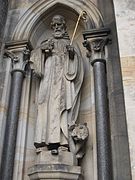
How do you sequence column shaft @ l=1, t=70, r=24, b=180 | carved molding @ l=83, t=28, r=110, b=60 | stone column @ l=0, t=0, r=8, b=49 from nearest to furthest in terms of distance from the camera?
1. column shaft @ l=1, t=70, r=24, b=180
2. carved molding @ l=83, t=28, r=110, b=60
3. stone column @ l=0, t=0, r=8, b=49

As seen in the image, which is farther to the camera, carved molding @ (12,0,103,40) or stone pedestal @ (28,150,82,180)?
carved molding @ (12,0,103,40)

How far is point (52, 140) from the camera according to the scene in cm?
345

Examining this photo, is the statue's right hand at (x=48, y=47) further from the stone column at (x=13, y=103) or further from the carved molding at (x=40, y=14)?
the carved molding at (x=40, y=14)

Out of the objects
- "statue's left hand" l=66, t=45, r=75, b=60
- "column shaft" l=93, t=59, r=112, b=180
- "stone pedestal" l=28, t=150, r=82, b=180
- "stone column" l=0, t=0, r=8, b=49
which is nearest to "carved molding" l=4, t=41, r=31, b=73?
"stone column" l=0, t=0, r=8, b=49

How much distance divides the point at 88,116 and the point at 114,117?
0.84 metres

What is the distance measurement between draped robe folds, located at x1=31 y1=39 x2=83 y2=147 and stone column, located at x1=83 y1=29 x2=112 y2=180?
312 mm

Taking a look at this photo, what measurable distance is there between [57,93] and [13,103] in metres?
0.64

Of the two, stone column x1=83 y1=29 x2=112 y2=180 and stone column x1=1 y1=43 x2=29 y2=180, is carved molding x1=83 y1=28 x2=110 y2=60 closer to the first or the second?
stone column x1=83 y1=29 x2=112 y2=180

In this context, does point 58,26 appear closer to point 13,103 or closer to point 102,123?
point 13,103

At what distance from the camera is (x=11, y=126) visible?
3.72 m

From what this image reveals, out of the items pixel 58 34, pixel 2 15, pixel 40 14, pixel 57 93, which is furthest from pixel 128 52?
pixel 2 15

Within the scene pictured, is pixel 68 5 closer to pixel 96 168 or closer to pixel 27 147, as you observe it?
pixel 27 147

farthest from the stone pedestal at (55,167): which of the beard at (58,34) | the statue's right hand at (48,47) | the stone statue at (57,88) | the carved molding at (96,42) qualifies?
the beard at (58,34)

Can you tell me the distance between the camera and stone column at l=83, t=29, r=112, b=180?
10.4ft
